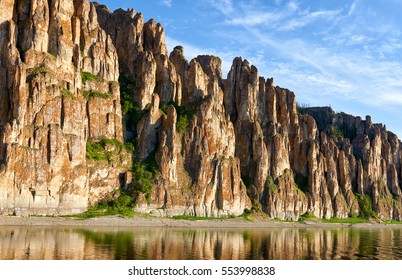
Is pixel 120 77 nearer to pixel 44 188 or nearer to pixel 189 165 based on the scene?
pixel 189 165

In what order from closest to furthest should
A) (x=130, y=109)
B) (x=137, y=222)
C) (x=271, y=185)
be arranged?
(x=137, y=222)
(x=130, y=109)
(x=271, y=185)

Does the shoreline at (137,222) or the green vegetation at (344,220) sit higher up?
the shoreline at (137,222)

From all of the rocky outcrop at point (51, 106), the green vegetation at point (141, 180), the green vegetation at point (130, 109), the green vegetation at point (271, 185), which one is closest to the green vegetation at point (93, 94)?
the rocky outcrop at point (51, 106)

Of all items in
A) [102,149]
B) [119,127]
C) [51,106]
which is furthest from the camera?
[119,127]

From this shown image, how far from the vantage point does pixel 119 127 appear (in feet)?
485

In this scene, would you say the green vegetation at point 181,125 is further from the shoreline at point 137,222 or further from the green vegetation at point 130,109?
the shoreline at point 137,222

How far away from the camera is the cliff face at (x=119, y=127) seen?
119062 millimetres

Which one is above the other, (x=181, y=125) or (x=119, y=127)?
(x=181, y=125)

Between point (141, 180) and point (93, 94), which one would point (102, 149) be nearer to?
point (141, 180)

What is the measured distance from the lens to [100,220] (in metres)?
114

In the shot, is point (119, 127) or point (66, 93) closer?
point (66, 93)

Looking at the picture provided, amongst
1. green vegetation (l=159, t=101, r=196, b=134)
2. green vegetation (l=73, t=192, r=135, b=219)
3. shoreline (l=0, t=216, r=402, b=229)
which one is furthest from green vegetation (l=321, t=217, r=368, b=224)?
green vegetation (l=73, t=192, r=135, b=219)

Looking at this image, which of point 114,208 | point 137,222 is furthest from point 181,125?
point 137,222

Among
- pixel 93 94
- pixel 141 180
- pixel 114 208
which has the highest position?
pixel 93 94
